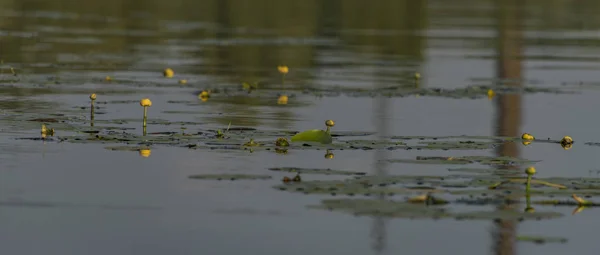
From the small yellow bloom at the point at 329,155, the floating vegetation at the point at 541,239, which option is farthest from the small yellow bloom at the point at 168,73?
the floating vegetation at the point at 541,239

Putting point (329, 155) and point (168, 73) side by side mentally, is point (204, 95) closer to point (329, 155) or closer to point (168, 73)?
point (168, 73)

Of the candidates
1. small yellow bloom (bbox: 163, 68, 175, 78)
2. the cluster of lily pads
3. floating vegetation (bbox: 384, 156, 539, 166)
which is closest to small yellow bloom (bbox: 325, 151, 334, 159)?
the cluster of lily pads

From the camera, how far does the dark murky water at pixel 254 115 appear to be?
28.0ft

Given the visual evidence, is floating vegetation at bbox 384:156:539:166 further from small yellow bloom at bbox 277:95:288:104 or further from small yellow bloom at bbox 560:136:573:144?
small yellow bloom at bbox 277:95:288:104

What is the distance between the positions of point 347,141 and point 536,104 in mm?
6135

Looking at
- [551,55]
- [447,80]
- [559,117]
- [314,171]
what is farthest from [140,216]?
[551,55]

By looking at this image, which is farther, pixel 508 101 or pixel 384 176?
pixel 508 101

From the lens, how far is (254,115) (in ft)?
52.1

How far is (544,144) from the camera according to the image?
44.7ft

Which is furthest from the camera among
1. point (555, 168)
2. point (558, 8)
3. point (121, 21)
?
point (558, 8)

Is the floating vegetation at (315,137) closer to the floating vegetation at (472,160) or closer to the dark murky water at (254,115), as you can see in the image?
the dark murky water at (254,115)

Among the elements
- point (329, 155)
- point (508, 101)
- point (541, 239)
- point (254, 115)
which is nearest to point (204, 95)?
point (254, 115)

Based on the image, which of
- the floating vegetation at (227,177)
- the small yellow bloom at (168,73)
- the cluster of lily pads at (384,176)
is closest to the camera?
the cluster of lily pads at (384,176)

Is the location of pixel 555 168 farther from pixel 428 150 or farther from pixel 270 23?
pixel 270 23
